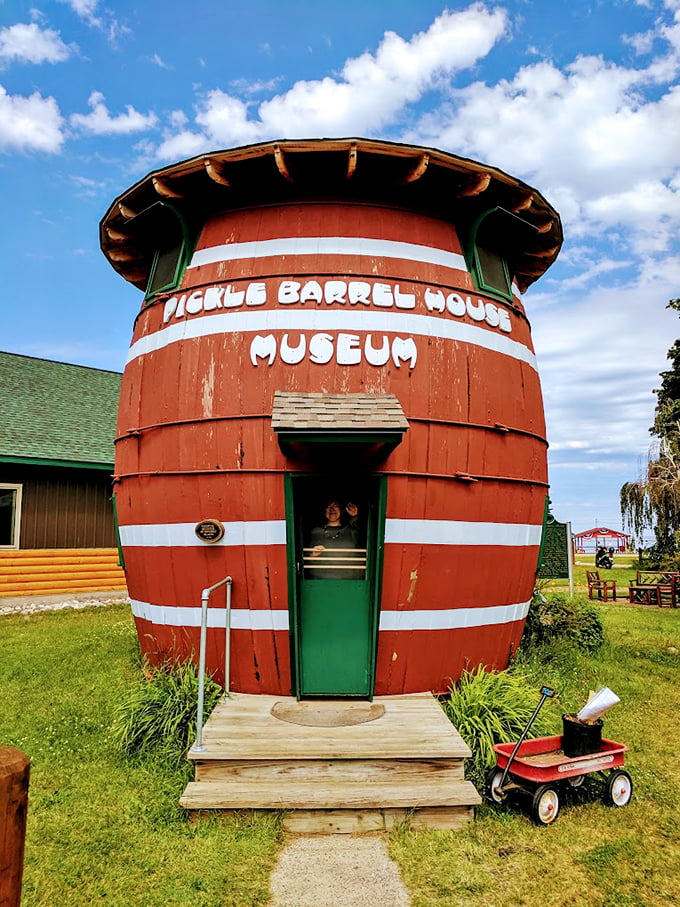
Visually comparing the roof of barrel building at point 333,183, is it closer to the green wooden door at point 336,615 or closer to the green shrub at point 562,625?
the green wooden door at point 336,615

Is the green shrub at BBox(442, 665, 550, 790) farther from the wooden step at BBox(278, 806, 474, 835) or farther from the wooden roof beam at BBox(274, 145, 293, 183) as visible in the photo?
the wooden roof beam at BBox(274, 145, 293, 183)

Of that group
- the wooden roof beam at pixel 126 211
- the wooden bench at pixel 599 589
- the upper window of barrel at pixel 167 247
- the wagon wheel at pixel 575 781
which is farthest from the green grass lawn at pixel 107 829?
the wooden bench at pixel 599 589

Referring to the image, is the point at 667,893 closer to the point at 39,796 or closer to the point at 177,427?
the point at 39,796

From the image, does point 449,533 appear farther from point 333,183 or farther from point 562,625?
point 562,625

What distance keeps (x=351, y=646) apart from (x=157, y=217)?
4453mm

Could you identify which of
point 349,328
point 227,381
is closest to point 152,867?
point 227,381

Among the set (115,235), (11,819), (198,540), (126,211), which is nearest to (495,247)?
(126,211)

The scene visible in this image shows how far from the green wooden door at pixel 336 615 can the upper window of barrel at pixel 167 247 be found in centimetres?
252

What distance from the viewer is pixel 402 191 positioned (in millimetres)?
5730

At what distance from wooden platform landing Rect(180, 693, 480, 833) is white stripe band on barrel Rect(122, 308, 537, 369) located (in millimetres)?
3106

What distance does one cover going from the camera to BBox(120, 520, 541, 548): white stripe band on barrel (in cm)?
516

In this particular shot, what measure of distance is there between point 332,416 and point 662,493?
21743 mm

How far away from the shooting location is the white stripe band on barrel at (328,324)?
5.34 meters

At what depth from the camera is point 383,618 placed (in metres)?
5.18
